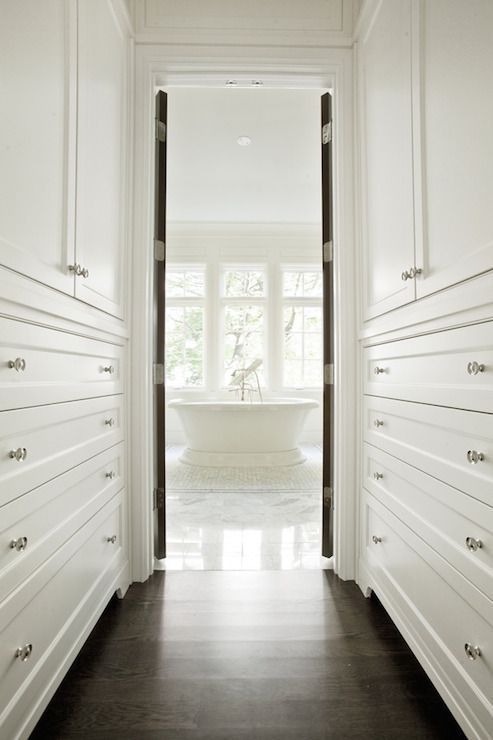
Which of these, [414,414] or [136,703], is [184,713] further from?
[414,414]

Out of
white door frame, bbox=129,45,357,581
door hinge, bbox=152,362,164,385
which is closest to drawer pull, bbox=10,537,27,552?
white door frame, bbox=129,45,357,581

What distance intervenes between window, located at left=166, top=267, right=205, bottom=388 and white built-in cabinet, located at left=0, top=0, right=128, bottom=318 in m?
4.48

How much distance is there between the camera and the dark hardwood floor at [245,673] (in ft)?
3.72

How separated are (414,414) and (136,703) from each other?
1160 millimetres

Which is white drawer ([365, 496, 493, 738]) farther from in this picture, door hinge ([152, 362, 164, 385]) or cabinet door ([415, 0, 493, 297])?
door hinge ([152, 362, 164, 385])

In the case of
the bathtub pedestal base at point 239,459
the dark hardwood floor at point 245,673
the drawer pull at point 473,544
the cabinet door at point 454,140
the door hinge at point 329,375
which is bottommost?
the dark hardwood floor at point 245,673

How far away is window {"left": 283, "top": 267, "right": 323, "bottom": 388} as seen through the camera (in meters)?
6.39

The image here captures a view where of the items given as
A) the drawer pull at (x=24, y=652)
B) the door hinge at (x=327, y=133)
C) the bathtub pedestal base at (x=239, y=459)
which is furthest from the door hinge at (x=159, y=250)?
the bathtub pedestal base at (x=239, y=459)

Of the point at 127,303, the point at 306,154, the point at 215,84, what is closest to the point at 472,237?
the point at 127,303

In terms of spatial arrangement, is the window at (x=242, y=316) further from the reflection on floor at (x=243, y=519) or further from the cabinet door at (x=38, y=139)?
the cabinet door at (x=38, y=139)

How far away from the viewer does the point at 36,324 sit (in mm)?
1062

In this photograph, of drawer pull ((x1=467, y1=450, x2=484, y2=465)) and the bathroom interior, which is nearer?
drawer pull ((x1=467, y1=450, x2=484, y2=465))

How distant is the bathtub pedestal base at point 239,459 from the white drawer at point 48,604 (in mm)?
2792

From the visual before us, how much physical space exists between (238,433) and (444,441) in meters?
3.39
